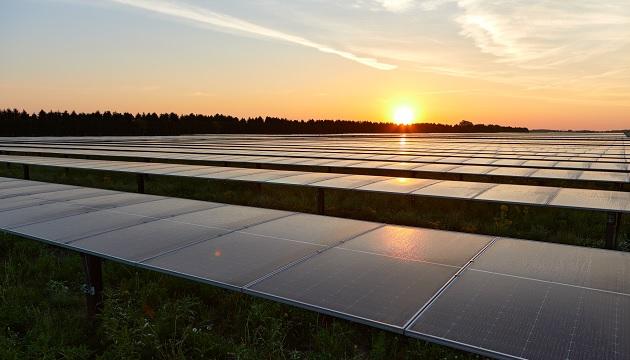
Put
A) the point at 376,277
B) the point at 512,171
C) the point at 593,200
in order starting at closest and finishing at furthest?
the point at 376,277
the point at 593,200
the point at 512,171

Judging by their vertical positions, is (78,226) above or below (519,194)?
below

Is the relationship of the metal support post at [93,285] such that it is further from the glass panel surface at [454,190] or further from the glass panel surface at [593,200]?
the glass panel surface at [593,200]

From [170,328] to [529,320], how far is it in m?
4.82

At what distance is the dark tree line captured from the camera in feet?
224

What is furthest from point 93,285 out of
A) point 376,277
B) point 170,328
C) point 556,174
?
point 556,174

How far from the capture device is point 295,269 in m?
5.44

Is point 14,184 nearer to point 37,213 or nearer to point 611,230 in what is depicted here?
point 37,213

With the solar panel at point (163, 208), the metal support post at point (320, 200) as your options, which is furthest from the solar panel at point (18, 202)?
the metal support post at point (320, 200)

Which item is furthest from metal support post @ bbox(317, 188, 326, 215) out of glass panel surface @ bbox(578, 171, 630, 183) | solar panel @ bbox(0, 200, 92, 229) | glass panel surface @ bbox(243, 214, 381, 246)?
glass panel surface @ bbox(578, 171, 630, 183)

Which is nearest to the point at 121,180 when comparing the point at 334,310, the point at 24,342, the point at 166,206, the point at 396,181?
the point at 166,206

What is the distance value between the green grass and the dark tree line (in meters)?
73.7

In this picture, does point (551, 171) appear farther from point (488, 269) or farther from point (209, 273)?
point (209, 273)

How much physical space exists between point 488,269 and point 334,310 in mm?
2347

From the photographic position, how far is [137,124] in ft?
261
